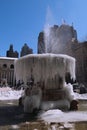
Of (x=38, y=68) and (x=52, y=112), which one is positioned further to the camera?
(x=38, y=68)

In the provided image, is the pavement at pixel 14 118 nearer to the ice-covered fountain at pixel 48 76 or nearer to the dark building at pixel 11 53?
the ice-covered fountain at pixel 48 76

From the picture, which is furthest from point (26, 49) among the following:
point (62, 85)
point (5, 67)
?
point (62, 85)

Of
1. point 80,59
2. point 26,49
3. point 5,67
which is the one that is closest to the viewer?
point 80,59

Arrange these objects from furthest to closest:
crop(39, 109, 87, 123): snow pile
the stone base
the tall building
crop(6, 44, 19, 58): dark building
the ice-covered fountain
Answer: crop(6, 44, 19, 58): dark building, the tall building, the stone base, the ice-covered fountain, crop(39, 109, 87, 123): snow pile

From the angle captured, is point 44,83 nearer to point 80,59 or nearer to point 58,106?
Result: point 58,106

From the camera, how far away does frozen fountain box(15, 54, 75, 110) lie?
46.0ft

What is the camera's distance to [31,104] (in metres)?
13.5

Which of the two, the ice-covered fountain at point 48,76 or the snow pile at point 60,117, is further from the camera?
the ice-covered fountain at point 48,76

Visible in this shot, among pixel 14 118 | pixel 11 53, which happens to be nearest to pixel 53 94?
pixel 14 118

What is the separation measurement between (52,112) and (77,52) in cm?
7568

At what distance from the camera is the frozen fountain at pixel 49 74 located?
14.0 m

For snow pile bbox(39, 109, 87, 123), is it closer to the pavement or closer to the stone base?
the pavement

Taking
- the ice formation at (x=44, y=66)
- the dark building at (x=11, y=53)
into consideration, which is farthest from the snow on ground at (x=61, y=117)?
the dark building at (x=11, y=53)

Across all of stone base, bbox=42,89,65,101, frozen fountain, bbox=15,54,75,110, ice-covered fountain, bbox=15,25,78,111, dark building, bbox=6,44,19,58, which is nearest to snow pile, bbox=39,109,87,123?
ice-covered fountain, bbox=15,25,78,111
